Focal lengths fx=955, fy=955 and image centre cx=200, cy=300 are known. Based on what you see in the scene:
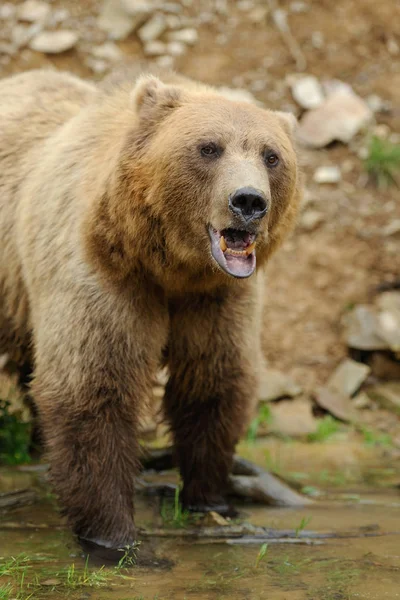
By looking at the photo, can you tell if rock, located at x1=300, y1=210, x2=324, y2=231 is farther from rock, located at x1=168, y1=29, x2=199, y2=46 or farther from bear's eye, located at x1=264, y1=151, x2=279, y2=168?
bear's eye, located at x1=264, y1=151, x2=279, y2=168

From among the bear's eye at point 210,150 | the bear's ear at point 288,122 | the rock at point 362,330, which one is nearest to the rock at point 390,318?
the rock at point 362,330

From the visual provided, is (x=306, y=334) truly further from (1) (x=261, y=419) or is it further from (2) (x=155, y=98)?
(2) (x=155, y=98)

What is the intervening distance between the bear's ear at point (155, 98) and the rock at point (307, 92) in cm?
613

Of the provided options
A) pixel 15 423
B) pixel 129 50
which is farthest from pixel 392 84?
pixel 15 423

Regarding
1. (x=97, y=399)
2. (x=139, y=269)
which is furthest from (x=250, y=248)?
(x=97, y=399)

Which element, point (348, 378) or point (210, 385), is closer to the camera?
point (210, 385)

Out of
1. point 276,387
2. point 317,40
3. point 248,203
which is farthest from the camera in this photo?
point 317,40

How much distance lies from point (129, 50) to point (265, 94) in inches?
65.3

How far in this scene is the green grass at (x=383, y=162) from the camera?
10195 millimetres

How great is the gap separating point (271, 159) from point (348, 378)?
4.65 meters

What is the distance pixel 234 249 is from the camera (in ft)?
14.7

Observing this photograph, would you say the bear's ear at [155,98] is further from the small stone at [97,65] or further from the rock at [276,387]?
the small stone at [97,65]

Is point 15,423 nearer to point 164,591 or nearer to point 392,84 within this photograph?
point 164,591

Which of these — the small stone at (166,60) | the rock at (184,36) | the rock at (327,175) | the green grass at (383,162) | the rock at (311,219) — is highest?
the rock at (184,36)
